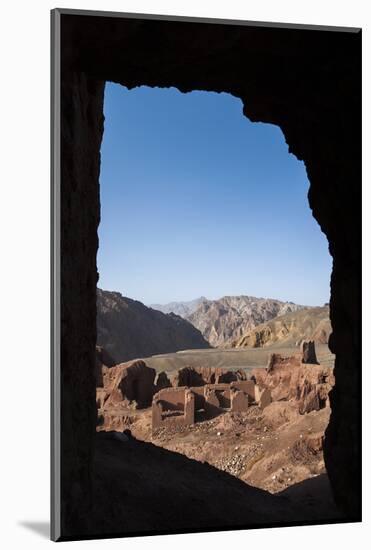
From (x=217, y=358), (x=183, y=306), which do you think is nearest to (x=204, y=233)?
(x=183, y=306)

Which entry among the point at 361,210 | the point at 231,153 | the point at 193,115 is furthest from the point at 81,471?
the point at 231,153

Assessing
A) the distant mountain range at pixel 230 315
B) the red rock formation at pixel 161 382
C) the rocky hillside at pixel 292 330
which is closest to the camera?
the red rock formation at pixel 161 382

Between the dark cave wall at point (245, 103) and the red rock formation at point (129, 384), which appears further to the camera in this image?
the red rock formation at point (129, 384)

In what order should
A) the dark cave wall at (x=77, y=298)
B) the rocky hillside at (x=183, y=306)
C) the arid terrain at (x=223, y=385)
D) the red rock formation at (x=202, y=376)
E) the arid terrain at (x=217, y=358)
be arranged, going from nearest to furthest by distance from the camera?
1. the dark cave wall at (x=77, y=298)
2. the rocky hillside at (x=183, y=306)
3. the arid terrain at (x=223, y=385)
4. the red rock formation at (x=202, y=376)
5. the arid terrain at (x=217, y=358)

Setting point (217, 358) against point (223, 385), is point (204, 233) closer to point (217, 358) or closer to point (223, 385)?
point (223, 385)

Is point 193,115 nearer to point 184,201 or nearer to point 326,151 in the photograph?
point 184,201

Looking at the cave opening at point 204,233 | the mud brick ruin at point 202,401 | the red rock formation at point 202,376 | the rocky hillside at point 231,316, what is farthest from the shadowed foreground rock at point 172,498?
the rocky hillside at point 231,316

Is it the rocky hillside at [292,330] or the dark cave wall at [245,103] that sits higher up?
the dark cave wall at [245,103]

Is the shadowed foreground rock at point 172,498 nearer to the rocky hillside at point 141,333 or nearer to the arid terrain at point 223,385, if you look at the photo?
the arid terrain at point 223,385
